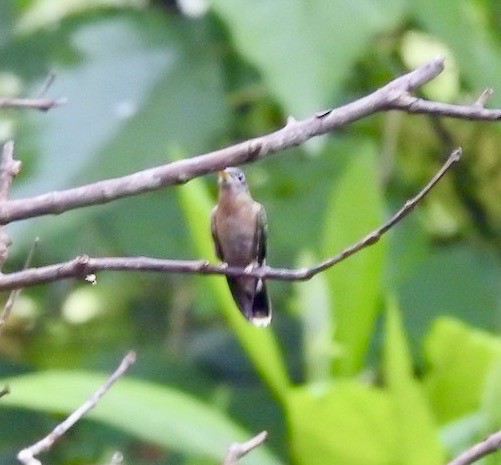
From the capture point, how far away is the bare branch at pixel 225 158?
76cm

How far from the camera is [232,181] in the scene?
4.57 ft

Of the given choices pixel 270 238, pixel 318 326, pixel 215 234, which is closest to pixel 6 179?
pixel 215 234

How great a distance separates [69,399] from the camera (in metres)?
1.40

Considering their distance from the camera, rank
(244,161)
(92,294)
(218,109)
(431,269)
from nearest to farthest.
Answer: (244,161)
(218,109)
(431,269)
(92,294)

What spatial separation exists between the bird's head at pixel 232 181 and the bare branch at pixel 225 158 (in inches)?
22.7

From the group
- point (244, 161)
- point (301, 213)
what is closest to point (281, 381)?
point (301, 213)

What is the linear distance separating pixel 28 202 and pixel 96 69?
100 centimetres

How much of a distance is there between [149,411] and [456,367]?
0.40m

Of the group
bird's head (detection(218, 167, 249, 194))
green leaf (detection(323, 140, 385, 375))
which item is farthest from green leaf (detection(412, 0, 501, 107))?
bird's head (detection(218, 167, 249, 194))

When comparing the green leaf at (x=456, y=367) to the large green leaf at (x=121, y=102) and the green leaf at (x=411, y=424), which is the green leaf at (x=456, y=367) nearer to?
the green leaf at (x=411, y=424)

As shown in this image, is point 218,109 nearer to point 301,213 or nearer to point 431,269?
point 301,213

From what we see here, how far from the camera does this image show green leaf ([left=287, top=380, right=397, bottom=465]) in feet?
4.42

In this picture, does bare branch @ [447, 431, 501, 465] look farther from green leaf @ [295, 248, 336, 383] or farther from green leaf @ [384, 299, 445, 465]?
green leaf @ [295, 248, 336, 383]

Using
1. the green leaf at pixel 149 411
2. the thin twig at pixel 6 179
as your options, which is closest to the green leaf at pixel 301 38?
the green leaf at pixel 149 411
